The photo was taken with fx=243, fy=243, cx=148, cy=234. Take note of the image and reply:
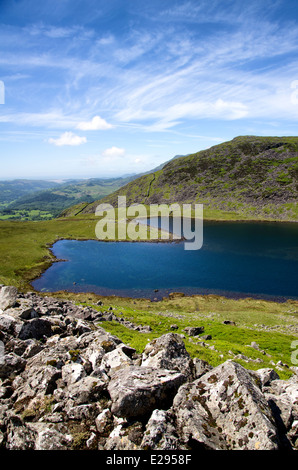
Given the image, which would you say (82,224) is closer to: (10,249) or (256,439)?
(10,249)

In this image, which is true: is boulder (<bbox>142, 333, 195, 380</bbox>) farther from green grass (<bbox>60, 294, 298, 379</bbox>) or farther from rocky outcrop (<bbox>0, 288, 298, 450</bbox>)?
green grass (<bbox>60, 294, 298, 379</bbox>)

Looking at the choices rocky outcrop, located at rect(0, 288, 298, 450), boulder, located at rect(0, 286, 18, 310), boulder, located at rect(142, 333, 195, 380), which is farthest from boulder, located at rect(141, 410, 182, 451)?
boulder, located at rect(0, 286, 18, 310)

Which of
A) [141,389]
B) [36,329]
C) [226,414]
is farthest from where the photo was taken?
[36,329]

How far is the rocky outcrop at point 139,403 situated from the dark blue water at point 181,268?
159 ft

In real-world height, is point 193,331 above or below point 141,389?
below

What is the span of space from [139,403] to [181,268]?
70.4 m

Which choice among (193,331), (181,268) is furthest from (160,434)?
(181,268)

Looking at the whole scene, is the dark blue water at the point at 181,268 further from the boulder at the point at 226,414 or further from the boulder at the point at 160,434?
the boulder at the point at 160,434

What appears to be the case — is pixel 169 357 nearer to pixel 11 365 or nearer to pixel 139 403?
pixel 139 403

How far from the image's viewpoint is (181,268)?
8238 centimetres

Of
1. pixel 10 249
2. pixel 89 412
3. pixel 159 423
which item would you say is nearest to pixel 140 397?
pixel 159 423

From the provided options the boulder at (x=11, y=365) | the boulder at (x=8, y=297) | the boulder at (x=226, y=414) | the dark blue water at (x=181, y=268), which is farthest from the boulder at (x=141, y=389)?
the dark blue water at (x=181, y=268)

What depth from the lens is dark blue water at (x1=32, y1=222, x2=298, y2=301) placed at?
67.6 m

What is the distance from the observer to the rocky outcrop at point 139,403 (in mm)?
11539
